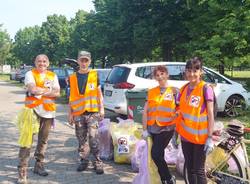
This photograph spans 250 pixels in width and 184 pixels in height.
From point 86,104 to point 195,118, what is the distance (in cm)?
232

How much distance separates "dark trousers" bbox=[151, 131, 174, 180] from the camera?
17.7 ft

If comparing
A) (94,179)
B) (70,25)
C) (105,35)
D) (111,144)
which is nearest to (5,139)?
(111,144)

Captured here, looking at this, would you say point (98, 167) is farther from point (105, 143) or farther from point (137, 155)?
point (105, 143)

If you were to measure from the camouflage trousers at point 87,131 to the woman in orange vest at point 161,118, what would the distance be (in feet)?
4.45

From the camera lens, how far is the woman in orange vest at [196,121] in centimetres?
465

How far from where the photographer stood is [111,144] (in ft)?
24.9

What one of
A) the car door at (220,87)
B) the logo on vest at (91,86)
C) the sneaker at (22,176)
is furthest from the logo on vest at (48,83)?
the car door at (220,87)

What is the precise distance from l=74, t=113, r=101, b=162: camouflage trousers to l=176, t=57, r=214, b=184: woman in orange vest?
6.72ft

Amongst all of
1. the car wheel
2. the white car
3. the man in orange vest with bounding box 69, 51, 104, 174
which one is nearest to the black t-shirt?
the man in orange vest with bounding box 69, 51, 104, 174

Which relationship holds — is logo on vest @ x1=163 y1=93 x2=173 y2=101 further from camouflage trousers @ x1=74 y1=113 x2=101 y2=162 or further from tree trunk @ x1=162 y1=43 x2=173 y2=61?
tree trunk @ x1=162 y1=43 x2=173 y2=61

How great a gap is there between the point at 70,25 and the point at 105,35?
33.4m

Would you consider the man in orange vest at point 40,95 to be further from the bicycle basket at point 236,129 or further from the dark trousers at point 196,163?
the bicycle basket at point 236,129

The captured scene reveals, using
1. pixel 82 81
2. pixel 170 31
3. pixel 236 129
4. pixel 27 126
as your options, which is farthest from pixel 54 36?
pixel 236 129

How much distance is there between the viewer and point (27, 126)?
620 cm
